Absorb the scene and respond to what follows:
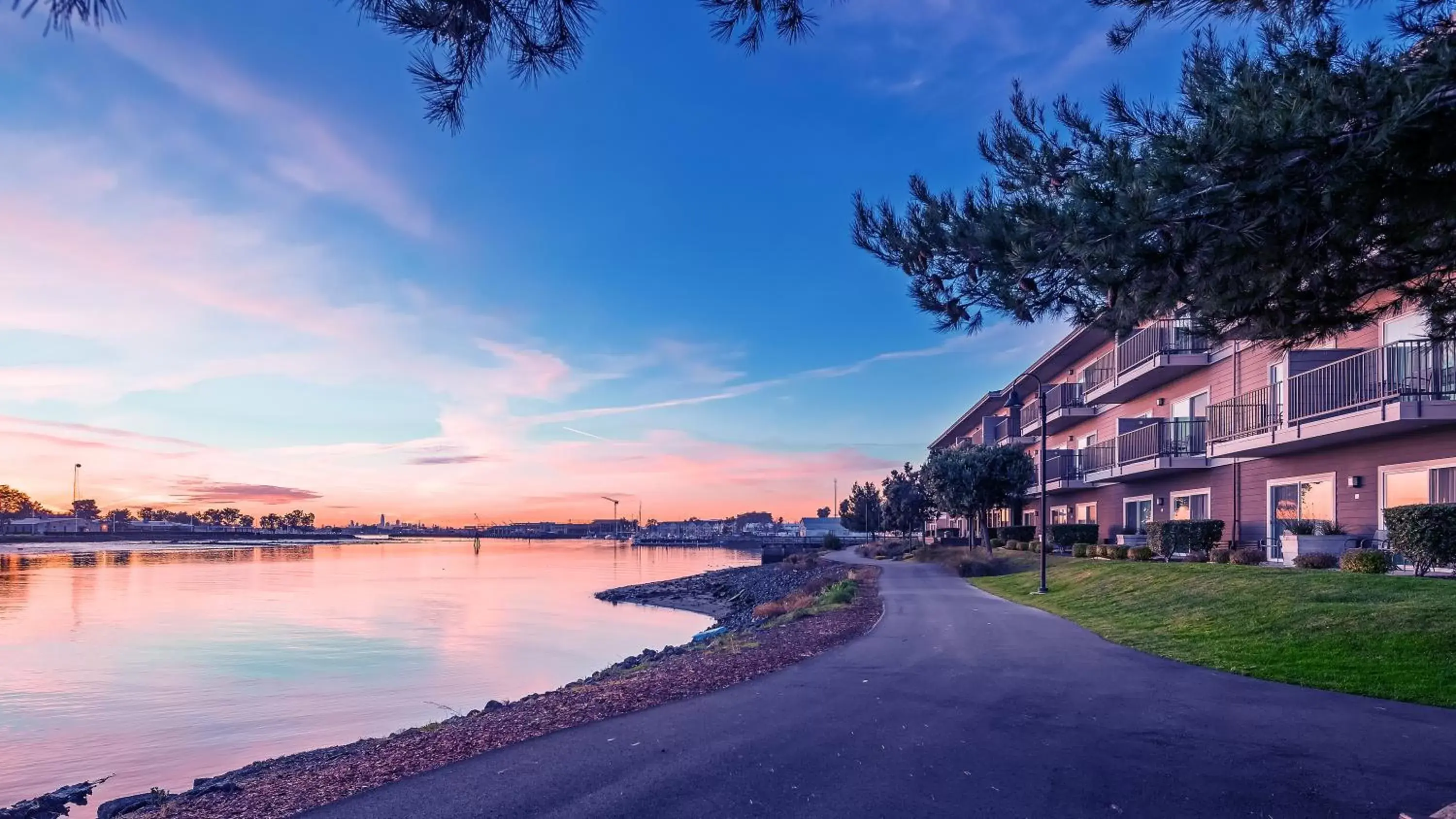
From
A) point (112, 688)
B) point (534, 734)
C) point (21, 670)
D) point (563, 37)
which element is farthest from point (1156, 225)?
point (21, 670)

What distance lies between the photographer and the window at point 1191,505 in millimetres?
27984

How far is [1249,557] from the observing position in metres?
21.6

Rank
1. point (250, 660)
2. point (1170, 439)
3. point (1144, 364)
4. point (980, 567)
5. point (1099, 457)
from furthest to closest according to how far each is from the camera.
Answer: point (1099, 457) < point (980, 567) < point (1144, 364) < point (1170, 439) < point (250, 660)

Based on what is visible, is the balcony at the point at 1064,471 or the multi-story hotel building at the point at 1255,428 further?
the balcony at the point at 1064,471

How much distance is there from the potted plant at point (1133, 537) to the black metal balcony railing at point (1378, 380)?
9.68 metres

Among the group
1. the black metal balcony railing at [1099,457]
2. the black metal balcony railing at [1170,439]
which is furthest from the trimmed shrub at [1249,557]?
the black metal balcony railing at [1099,457]

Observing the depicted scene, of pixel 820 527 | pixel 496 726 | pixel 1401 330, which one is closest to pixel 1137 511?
pixel 1401 330

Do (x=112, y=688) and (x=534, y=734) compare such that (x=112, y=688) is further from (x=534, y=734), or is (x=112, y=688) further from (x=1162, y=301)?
(x=1162, y=301)

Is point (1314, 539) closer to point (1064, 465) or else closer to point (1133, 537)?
point (1133, 537)

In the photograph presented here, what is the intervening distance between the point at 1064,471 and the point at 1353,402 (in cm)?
2207

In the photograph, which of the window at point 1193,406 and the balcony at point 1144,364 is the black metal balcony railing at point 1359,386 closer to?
the balcony at point 1144,364

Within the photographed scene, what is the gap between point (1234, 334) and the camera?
28.5ft

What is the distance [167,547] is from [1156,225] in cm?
17559

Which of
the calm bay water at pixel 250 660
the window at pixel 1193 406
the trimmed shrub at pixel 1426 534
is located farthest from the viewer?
the window at pixel 1193 406
